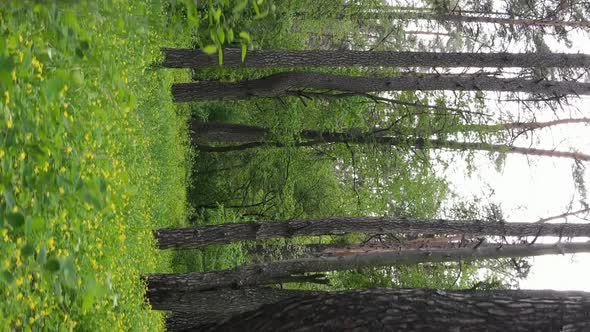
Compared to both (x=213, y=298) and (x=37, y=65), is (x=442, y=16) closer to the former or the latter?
(x=213, y=298)

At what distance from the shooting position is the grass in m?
4.11

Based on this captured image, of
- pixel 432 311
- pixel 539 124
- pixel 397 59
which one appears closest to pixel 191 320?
pixel 432 311

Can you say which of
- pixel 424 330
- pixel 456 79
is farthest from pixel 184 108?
pixel 424 330

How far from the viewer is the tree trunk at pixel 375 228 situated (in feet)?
37.2

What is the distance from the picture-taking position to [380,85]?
1320 centimetres

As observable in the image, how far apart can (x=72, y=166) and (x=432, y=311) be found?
11.3ft

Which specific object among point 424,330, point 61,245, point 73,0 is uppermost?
point 73,0

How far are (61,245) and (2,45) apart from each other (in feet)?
8.65

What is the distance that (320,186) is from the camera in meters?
21.2

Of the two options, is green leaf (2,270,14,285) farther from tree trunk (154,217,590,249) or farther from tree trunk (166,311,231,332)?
tree trunk (154,217,590,249)

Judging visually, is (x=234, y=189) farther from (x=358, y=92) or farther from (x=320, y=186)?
(x=358, y=92)

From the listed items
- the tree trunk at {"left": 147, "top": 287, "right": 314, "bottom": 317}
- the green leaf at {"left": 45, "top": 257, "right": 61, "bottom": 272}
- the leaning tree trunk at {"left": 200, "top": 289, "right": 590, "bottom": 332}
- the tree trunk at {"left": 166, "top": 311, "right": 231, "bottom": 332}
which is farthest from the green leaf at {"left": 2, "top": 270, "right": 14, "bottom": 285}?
the tree trunk at {"left": 147, "top": 287, "right": 314, "bottom": 317}

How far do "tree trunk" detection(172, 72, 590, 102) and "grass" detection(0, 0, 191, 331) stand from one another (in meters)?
2.16

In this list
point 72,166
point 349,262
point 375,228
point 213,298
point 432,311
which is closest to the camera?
point 72,166
